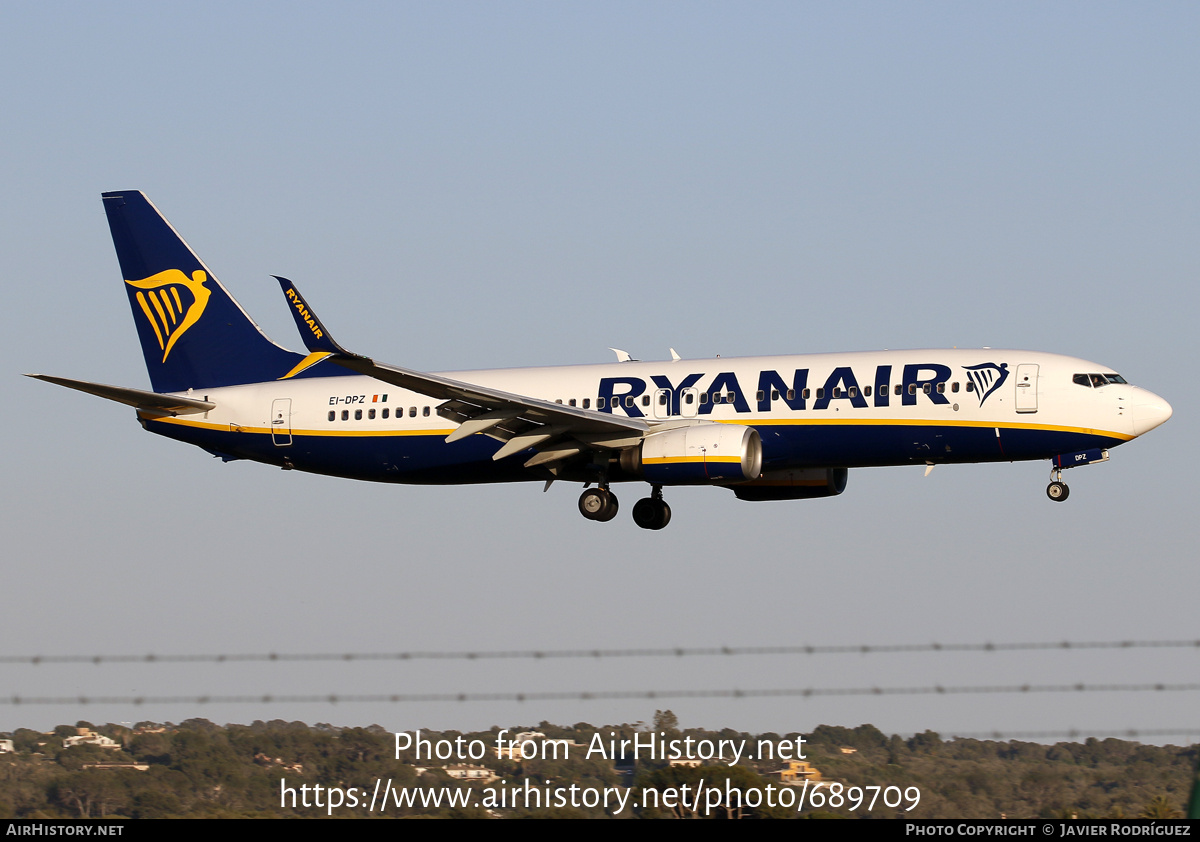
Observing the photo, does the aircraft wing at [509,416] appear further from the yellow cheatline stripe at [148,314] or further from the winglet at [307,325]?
the yellow cheatline stripe at [148,314]

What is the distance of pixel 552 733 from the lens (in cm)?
2573

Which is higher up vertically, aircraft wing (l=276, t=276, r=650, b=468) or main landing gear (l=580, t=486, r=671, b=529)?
aircraft wing (l=276, t=276, r=650, b=468)

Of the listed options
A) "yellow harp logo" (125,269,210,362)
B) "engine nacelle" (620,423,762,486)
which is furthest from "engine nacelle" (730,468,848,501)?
"yellow harp logo" (125,269,210,362)

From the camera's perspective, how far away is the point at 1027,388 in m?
41.3

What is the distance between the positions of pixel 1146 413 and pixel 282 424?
25617 millimetres

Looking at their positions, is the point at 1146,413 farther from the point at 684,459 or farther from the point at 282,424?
the point at 282,424

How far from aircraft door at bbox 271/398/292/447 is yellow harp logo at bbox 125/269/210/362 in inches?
214

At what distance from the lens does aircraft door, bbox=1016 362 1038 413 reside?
41.1m

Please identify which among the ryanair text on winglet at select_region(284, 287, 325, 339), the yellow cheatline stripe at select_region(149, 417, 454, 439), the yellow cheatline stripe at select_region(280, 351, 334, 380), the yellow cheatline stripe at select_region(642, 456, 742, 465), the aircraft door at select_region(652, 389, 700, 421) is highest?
the ryanair text on winglet at select_region(284, 287, 325, 339)

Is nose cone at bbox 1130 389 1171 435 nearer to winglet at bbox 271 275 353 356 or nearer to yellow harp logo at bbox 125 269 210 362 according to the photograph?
winglet at bbox 271 275 353 356

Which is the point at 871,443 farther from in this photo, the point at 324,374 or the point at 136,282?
the point at 136,282

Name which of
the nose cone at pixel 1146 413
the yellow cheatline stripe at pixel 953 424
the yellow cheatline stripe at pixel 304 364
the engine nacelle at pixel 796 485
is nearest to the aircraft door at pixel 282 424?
the yellow cheatline stripe at pixel 304 364

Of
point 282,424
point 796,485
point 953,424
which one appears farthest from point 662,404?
point 282,424
